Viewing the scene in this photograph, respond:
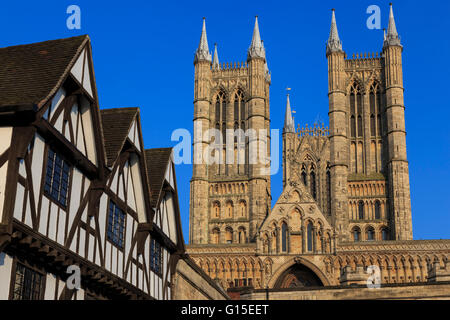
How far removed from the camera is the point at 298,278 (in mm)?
58250

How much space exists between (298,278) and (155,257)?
36.5m

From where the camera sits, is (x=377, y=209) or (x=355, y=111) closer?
(x=377, y=209)

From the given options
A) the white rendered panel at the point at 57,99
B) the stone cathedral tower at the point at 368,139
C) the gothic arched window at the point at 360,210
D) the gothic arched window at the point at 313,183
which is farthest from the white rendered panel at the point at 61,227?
the gothic arched window at the point at 313,183

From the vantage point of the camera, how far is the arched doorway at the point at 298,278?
5744 centimetres

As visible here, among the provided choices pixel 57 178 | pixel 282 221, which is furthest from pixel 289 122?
pixel 57 178

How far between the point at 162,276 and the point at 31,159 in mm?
9932

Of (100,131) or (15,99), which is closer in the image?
(15,99)

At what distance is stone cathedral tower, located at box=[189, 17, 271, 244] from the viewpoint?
72875 millimetres

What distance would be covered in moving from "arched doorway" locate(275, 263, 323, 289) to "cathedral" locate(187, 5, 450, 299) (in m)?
0.08

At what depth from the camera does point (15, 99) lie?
1519 centimetres

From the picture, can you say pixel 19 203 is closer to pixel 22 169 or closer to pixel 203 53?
pixel 22 169
